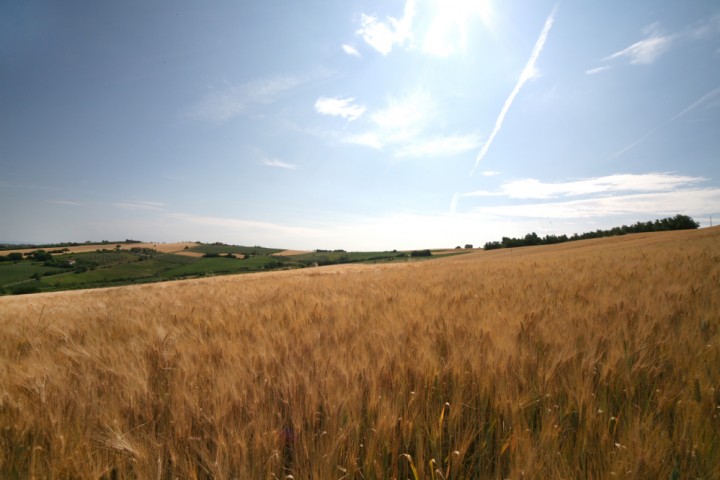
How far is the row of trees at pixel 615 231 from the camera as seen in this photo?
58453mm

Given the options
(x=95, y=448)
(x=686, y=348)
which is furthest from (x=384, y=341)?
(x=686, y=348)

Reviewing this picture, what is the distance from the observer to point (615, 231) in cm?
6562

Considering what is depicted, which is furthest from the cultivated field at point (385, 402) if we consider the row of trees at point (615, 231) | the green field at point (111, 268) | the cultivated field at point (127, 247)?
the cultivated field at point (127, 247)

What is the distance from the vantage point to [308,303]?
423 cm

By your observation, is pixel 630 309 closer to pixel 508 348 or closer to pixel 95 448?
pixel 508 348

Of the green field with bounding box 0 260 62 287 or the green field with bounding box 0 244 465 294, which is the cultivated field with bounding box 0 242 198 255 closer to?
the green field with bounding box 0 244 465 294

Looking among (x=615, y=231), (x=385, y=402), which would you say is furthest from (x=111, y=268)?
(x=615, y=231)

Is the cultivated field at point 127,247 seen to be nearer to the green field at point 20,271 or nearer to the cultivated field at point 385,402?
the green field at point 20,271

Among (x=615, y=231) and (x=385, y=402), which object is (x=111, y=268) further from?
(x=615, y=231)

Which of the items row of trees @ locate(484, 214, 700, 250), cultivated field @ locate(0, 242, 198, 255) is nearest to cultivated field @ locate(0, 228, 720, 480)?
row of trees @ locate(484, 214, 700, 250)

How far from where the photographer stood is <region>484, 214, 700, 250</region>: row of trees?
192 feet

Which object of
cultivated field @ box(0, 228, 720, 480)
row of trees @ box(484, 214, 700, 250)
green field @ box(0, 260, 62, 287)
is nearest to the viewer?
cultivated field @ box(0, 228, 720, 480)

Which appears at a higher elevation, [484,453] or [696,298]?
[696,298]

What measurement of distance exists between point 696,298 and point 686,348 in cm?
197
